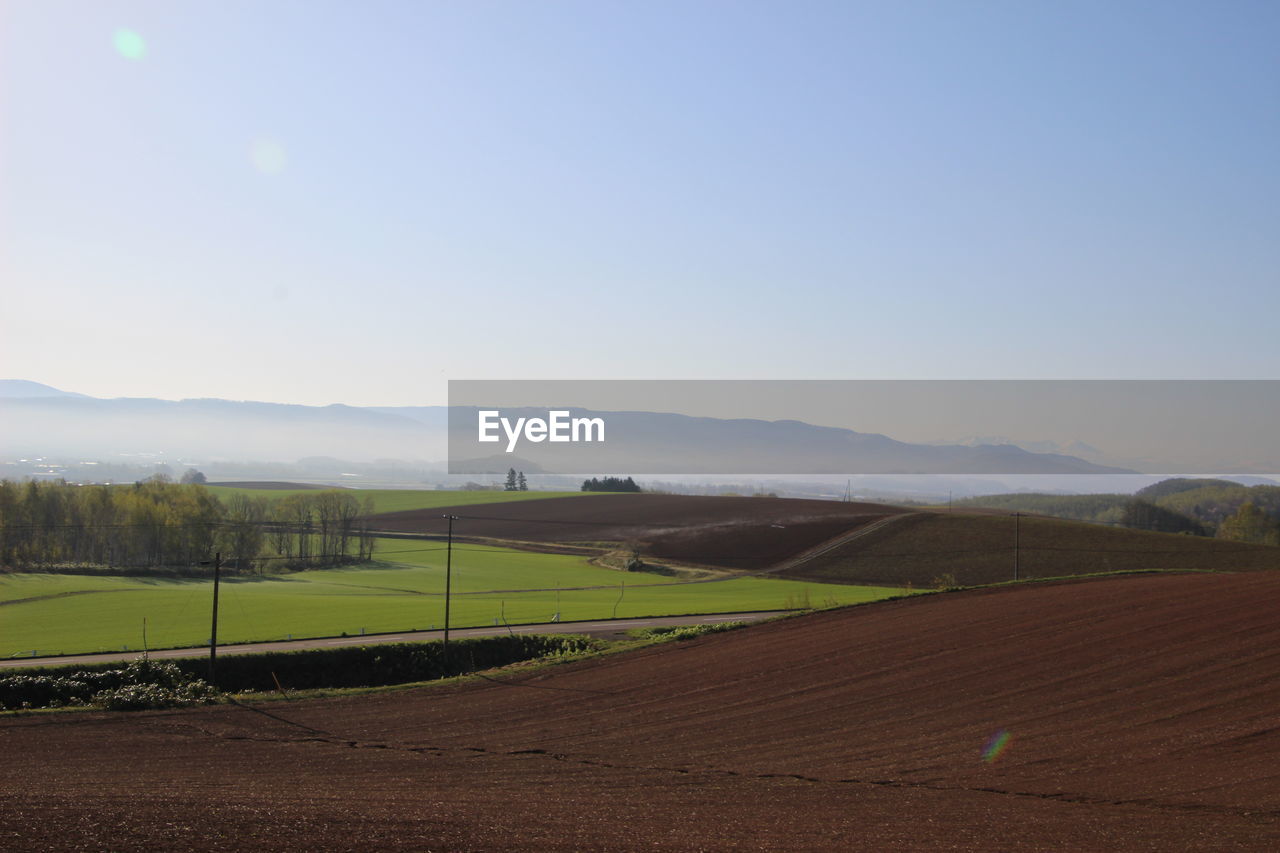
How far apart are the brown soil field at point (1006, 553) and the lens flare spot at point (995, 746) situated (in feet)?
134

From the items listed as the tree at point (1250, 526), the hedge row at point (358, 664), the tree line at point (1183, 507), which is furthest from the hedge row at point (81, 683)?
the tree at point (1250, 526)

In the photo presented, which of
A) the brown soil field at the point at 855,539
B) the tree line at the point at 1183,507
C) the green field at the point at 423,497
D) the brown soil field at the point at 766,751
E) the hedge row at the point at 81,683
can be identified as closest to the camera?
the brown soil field at the point at 766,751

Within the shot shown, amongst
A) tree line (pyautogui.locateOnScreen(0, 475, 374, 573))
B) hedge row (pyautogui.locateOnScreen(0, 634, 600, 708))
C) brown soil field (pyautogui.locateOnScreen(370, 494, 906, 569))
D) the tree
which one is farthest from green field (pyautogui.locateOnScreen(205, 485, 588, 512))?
hedge row (pyautogui.locateOnScreen(0, 634, 600, 708))

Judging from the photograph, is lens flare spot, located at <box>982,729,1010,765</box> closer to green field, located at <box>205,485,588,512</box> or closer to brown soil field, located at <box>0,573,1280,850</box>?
brown soil field, located at <box>0,573,1280,850</box>

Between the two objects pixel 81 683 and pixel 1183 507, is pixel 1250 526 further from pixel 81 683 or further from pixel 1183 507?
pixel 81 683

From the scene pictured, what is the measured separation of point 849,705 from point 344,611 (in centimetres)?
3334

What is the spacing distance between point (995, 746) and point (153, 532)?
76.0m

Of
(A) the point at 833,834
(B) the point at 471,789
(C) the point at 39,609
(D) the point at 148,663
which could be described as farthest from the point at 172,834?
(C) the point at 39,609

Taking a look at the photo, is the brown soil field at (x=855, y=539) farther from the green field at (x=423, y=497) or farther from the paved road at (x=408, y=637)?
the paved road at (x=408, y=637)

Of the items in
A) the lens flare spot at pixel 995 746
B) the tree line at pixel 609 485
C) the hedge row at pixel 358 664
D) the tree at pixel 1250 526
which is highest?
the tree line at pixel 609 485

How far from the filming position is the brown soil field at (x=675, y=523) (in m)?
77.1

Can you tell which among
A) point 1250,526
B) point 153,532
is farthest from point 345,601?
point 1250,526

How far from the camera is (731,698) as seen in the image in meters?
26.5

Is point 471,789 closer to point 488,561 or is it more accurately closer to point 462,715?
point 462,715
